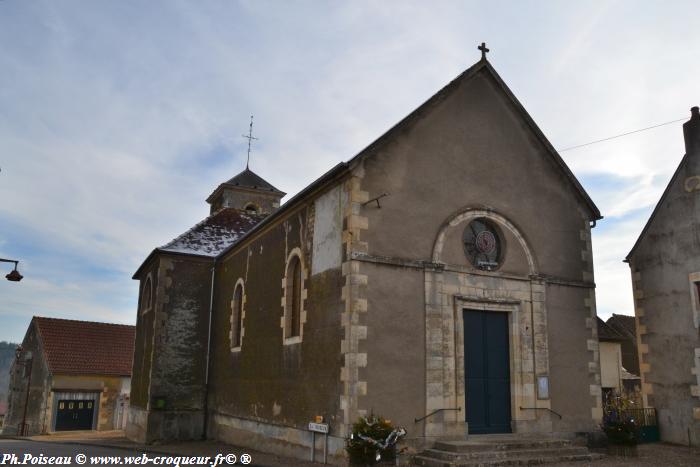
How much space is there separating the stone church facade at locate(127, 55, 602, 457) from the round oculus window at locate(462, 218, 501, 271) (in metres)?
0.03

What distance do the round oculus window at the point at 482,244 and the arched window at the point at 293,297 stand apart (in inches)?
140

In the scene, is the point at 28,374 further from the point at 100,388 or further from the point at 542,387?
the point at 542,387

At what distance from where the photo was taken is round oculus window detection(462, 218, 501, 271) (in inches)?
496

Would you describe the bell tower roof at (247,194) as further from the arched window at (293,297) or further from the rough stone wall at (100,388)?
the arched window at (293,297)

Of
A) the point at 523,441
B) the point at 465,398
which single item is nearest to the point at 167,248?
the point at 465,398

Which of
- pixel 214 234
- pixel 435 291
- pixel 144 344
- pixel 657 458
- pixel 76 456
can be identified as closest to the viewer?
pixel 435 291

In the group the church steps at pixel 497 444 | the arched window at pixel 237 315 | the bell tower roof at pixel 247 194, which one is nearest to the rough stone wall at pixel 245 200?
the bell tower roof at pixel 247 194

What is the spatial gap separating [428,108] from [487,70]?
2.06 meters

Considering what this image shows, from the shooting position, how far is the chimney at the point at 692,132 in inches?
600

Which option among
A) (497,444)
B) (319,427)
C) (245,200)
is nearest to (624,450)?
(497,444)

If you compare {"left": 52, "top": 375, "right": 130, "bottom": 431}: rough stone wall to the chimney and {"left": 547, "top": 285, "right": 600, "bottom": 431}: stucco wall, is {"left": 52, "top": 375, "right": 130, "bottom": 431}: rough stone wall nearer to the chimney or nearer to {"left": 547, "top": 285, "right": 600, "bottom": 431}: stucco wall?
{"left": 547, "top": 285, "right": 600, "bottom": 431}: stucco wall

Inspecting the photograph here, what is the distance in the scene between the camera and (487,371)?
40.1ft

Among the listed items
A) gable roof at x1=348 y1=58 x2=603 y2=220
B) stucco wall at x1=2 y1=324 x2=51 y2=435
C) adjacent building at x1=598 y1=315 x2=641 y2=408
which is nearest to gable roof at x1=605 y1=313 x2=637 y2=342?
adjacent building at x1=598 y1=315 x2=641 y2=408

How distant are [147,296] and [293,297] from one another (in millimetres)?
9492
